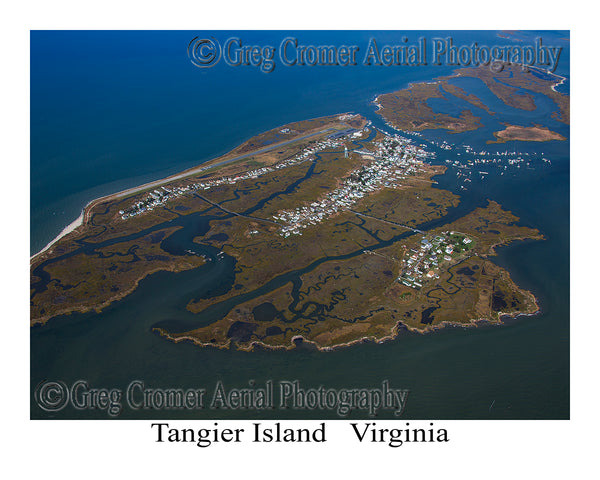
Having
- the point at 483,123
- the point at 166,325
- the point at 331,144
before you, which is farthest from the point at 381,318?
the point at 483,123

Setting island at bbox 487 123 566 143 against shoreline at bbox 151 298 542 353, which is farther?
island at bbox 487 123 566 143

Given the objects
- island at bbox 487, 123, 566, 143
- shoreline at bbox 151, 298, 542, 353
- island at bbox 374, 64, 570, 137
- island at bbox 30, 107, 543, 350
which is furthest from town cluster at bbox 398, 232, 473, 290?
island at bbox 374, 64, 570, 137

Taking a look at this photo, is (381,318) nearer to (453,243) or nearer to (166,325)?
(453,243)

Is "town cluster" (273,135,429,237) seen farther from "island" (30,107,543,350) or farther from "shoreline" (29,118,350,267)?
"shoreline" (29,118,350,267)

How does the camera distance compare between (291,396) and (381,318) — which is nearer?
(291,396)

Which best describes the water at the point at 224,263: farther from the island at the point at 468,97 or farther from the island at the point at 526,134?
the island at the point at 468,97

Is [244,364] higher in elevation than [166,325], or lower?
lower

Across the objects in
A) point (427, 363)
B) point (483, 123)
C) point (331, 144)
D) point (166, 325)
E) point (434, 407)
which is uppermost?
point (483, 123)
